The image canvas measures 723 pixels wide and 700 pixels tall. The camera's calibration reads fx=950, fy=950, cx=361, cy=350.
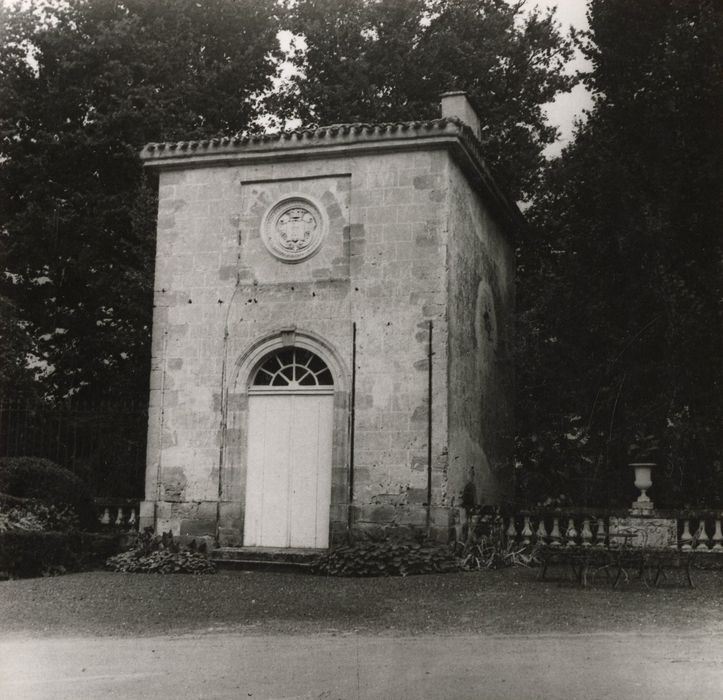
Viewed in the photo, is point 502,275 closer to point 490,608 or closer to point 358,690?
point 490,608

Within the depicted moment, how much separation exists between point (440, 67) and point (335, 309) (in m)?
9.58

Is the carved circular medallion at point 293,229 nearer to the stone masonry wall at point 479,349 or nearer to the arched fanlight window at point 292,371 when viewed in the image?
the arched fanlight window at point 292,371

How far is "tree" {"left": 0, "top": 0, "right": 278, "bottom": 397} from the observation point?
20391 millimetres

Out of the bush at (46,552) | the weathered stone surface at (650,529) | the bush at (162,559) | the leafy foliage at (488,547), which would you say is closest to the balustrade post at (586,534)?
the weathered stone surface at (650,529)

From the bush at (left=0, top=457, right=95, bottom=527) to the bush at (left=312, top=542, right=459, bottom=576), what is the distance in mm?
3891

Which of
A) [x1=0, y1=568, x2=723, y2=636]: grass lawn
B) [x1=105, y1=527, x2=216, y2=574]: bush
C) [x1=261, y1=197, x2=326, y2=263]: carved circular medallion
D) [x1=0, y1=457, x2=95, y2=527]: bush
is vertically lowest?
[x1=0, y1=568, x2=723, y2=636]: grass lawn

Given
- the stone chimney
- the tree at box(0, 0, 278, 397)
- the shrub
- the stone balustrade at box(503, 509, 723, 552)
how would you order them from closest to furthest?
the shrub
the stone balustrade at box(503, 509, 723, 552)
the stone chimney
the tree at box(0, 0, 278, 397)

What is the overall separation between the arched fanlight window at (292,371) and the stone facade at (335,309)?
213 mm

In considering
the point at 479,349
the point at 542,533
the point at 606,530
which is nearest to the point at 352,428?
the point at 479,349

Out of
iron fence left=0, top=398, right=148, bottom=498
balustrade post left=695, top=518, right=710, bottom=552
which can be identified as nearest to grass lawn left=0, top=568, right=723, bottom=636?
balustrade post left=695, top=518, right=710, bottom=552

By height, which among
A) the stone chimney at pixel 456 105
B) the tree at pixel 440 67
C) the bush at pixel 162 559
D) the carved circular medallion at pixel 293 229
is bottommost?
the bush at pixel 162 559

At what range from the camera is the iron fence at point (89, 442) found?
15953 mm

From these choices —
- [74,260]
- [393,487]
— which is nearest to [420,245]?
[393,487]

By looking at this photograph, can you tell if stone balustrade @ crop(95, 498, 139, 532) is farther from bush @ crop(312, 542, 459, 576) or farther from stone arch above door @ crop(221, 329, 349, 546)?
bush @ crop(312, 542, 459, 576)
